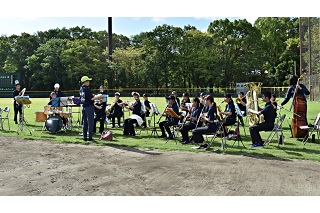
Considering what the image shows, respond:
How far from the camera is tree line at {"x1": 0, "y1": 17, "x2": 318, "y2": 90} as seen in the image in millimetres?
55656

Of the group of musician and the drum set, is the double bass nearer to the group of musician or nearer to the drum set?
the group of musician

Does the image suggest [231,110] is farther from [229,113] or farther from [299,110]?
[299,110]

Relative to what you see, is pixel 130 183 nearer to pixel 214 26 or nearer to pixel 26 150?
pixel 26 150

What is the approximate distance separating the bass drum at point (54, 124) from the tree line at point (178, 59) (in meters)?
44.4

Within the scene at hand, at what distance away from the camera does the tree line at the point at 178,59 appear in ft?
183

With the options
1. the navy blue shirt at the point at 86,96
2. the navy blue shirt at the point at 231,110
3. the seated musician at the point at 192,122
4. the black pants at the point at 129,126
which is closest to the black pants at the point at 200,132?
the seated musician at the point at 192,122

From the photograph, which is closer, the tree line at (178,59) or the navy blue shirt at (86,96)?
the navy blue shirt at (86,96)

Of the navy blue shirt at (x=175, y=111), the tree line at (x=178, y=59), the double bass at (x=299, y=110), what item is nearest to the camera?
the double bass at (x=299, y=110)

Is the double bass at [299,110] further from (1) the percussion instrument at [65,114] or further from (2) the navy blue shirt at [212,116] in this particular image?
(1) the percussion instrument at [65,114]

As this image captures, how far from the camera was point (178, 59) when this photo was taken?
191 feet

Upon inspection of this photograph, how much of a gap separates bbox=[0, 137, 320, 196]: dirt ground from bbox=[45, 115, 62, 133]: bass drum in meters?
3.41

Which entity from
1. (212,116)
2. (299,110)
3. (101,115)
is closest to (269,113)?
(212,116)

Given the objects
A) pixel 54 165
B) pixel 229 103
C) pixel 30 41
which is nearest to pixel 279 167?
pixel 229 103

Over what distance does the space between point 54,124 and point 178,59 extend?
46039 mm
